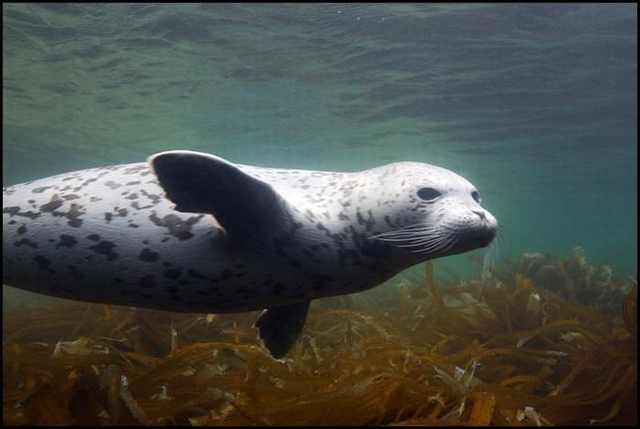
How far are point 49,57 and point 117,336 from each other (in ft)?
39.0

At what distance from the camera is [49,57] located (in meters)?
12.9

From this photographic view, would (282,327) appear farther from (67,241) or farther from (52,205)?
(52,205)

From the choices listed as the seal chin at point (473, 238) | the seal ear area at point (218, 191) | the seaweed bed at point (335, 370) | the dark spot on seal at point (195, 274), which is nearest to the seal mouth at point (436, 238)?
the seal chin at point (473, 238)

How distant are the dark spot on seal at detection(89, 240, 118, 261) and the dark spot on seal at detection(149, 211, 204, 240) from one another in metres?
0.24

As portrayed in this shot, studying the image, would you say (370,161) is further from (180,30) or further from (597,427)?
(597,427)

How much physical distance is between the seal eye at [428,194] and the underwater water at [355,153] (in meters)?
0.70

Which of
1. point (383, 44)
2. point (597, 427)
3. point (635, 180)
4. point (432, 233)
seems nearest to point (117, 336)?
point (432, 233)

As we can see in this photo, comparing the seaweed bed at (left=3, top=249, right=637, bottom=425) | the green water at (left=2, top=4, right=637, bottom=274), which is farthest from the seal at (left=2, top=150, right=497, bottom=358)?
the green water at (left=2, top=4, right=637, bottom=274)

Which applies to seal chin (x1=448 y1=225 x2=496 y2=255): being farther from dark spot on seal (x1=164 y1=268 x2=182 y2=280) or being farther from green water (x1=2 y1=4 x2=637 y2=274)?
green water (x1=2 y1=4 x2=637 y2=274)

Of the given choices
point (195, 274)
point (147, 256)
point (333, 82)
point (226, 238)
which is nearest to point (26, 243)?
point (147, 256)

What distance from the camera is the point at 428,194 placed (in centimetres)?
259

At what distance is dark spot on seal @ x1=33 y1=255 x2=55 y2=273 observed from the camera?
8.22ft

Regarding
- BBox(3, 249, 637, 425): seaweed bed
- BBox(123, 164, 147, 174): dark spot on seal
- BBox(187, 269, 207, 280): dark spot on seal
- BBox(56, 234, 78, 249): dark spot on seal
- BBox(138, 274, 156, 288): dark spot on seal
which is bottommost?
BBox(3, 249, 637, 425): seaweed bed

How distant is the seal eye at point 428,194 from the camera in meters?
2.58
